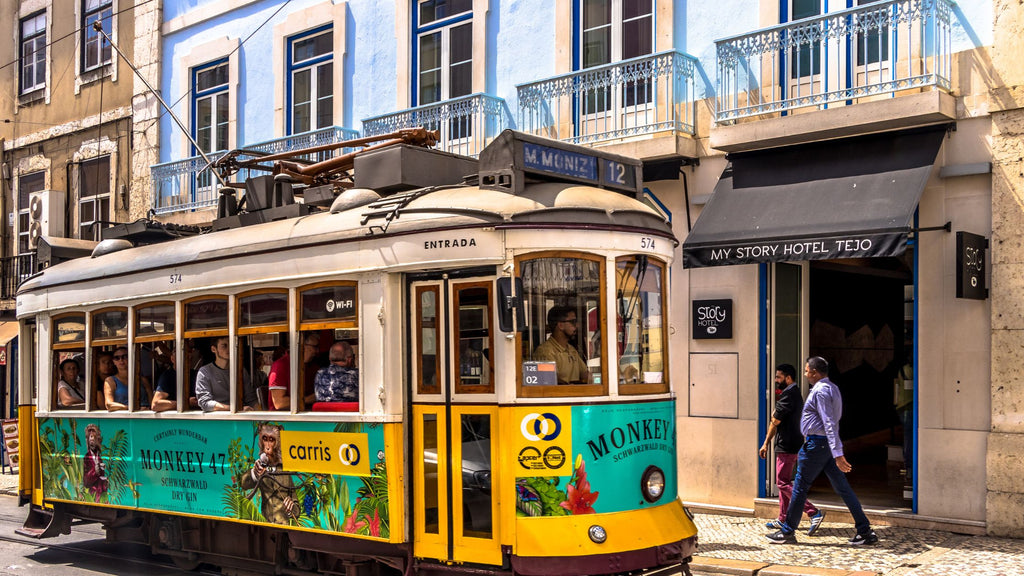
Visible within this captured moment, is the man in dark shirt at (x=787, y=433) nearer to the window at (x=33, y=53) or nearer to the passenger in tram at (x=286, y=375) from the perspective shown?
the passenger in tram at (x=286, y=375)

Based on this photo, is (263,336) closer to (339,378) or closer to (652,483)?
(339,378)

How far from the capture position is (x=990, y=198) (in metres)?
10.4

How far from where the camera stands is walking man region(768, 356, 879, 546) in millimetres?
9398

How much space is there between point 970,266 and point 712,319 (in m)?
3.01

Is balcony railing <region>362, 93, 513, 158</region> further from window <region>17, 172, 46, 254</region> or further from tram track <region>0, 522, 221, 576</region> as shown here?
window <region>17, 172, 46, 254</region>

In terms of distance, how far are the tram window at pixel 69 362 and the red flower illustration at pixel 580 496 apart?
5525 mm

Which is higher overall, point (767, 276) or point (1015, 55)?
point (1015, 55)

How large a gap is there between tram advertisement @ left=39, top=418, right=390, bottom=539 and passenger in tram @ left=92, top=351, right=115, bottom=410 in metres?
0.21

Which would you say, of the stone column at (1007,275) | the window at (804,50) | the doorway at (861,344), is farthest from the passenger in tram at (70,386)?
the stone column at (1007,275)

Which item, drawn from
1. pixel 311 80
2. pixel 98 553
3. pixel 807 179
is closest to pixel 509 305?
pixel 807 179

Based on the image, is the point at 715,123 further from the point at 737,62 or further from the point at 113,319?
the point at 113,319

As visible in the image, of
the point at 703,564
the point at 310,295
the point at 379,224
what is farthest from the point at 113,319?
the point at 703,564

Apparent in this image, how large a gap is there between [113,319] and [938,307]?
25.7ft

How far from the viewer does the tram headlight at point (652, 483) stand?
286 inches
